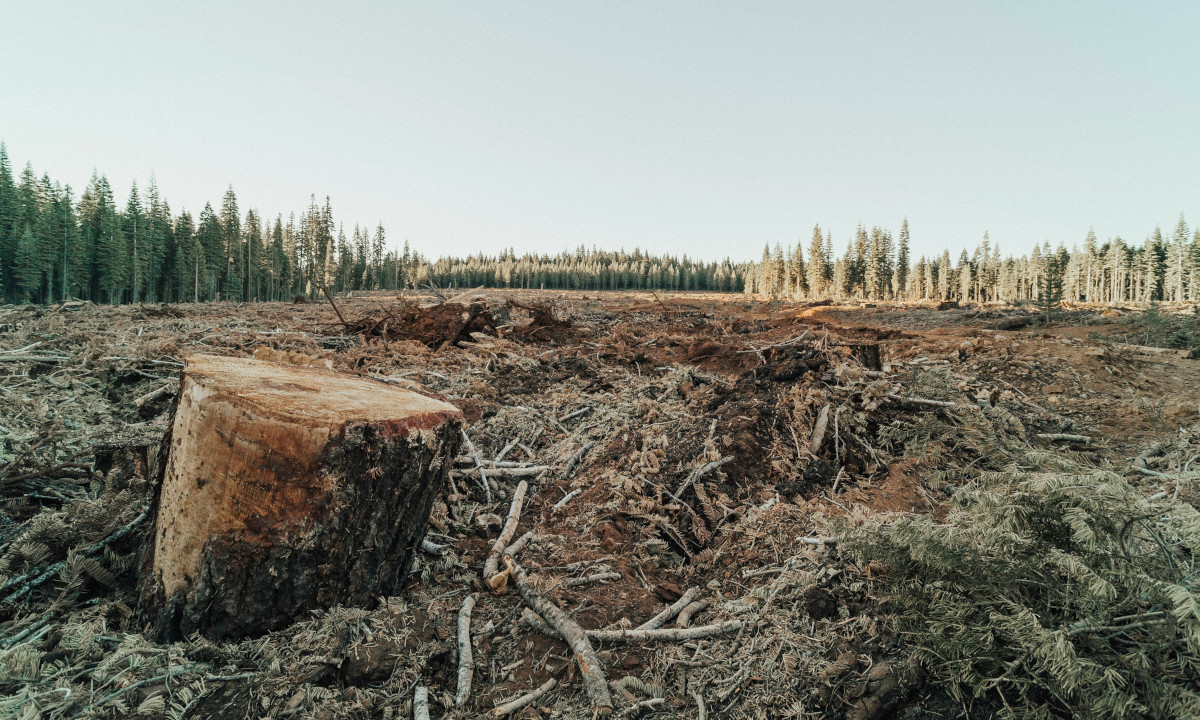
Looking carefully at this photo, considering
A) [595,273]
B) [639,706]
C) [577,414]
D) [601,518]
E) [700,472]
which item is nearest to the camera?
[639,706]

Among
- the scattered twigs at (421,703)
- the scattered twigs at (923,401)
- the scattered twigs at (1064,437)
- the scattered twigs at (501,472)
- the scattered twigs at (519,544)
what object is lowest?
the scattered twigs at (421,703)

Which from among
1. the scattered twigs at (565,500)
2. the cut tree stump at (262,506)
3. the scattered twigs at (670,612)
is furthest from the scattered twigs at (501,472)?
the scattered twigs at (670,612)

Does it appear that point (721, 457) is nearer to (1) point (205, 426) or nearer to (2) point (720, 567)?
(2) point (720, 567)

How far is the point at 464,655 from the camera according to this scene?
9.56ft

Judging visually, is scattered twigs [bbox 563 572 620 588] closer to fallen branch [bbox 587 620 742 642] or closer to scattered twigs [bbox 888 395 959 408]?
fallen branch [bbox 587 620 742 642]

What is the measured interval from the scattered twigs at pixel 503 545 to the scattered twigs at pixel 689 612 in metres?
1.22

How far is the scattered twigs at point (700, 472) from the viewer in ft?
14.9

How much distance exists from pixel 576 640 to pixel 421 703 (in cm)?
86

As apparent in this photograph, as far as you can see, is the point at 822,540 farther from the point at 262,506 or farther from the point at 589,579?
the point at 262,506

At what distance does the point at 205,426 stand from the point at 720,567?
134 inches

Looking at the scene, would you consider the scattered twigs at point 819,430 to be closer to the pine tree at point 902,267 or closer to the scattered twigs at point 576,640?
the scattered twigs at point 576,640

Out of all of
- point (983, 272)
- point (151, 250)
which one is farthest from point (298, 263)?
point (983, 272)

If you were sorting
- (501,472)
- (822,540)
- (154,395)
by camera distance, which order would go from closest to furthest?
(822,540) → (501,472) → (154,395)

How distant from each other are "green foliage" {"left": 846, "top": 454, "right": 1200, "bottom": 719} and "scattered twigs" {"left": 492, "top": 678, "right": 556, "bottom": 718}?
181cm
